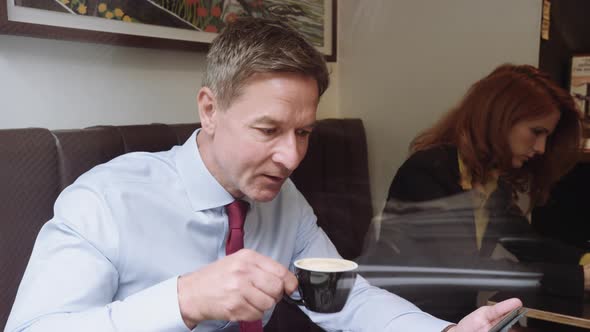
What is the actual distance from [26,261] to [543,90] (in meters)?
1.04

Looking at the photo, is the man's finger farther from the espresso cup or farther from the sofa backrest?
the sofa backrest

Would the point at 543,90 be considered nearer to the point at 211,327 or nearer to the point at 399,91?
the point at 399,91

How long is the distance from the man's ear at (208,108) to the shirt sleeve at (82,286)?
0.18 metres

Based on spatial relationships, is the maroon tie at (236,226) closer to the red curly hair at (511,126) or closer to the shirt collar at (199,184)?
the shirt collar at (199,184)

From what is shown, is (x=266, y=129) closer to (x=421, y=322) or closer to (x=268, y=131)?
(x=268, y=131)


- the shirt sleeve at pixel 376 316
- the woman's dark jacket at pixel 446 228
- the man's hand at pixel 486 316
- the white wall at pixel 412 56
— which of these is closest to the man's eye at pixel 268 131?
the shirt sleeve at pixel 376 316

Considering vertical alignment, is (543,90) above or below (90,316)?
above

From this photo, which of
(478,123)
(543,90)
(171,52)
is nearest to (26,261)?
(171,52)

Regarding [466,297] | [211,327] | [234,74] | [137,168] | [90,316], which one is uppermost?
[234,74]

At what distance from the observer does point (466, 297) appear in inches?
42.2

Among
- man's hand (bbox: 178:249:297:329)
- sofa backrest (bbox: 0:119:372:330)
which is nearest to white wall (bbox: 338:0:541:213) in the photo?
sofa backrest (bbox: 0:119:372:330)

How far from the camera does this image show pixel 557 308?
2.68 ft

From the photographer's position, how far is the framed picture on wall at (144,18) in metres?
0.83

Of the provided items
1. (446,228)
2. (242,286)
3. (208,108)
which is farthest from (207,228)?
(446,228)
